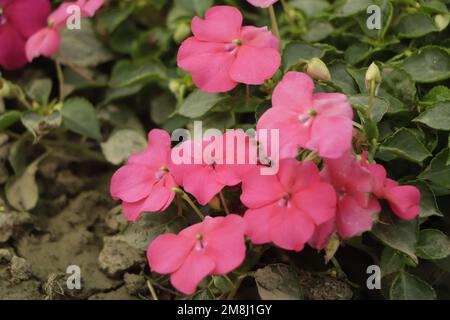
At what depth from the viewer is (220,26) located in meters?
1.53

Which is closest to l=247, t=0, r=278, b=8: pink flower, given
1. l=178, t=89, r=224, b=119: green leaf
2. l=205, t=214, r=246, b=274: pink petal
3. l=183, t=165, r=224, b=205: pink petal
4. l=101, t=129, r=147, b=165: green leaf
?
l=178, t=89, r=224, b=119: green leaf

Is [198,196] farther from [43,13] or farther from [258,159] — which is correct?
[43,13]

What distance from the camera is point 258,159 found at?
1384 millimetres

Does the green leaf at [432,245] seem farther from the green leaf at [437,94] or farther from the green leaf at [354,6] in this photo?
the green leaf at [354,6]

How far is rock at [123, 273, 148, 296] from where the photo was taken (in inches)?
65.1

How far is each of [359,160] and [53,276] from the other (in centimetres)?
70

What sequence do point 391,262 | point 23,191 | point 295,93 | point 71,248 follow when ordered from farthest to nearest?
point 23,191, point 71,248, point 391,262, point 295,93

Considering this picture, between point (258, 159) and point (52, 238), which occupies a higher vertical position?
point (258, 159)

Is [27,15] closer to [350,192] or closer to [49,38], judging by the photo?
[49,38]

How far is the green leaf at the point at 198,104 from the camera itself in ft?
5.50

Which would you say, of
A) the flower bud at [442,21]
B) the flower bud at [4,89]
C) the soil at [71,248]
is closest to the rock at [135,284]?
the soil at [71,248]

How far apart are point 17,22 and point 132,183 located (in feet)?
2.26

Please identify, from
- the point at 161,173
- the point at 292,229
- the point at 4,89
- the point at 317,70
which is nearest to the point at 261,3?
the point at 317,70
